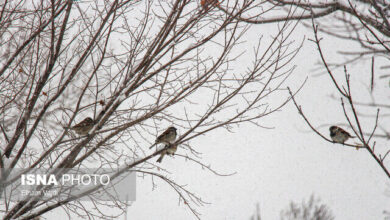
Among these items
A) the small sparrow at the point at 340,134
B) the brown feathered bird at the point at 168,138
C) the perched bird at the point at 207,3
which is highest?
the perched bird at the point at 207,3

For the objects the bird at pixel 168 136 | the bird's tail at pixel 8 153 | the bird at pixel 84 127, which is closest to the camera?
the bird's tail at pixel 8 153

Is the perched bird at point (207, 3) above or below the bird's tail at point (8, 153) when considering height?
above

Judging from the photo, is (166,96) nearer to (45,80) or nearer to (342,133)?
(45,80)

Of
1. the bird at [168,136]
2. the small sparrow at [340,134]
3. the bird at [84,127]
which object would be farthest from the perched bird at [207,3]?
the small sparrow at [340,134]

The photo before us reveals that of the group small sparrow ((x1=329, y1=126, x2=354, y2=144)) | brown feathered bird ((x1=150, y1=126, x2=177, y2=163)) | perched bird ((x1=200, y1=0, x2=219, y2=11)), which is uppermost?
perched bird ((x1=200, y1=0, x2=219, y2=11))

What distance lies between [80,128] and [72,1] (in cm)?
199

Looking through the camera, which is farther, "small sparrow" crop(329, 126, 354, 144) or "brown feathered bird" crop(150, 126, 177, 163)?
"small sparrow" crop(329, 126, 354, 144)

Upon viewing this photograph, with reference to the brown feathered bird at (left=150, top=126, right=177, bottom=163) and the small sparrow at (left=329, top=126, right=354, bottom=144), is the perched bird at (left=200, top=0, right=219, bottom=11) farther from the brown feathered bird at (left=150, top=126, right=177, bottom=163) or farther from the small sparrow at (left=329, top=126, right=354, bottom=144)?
the small sparrow at (left=329, top=126, right=354, bottom=144)

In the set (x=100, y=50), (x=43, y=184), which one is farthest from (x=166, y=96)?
(x=43, y=184)

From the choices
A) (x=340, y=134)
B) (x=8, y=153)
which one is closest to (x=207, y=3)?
(x=8, y=153)

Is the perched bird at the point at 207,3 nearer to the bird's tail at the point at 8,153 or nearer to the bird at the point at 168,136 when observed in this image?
the bird at the point at 168,136

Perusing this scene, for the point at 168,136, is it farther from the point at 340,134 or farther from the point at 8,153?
the point at 340,134

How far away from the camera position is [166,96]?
516 centimetres

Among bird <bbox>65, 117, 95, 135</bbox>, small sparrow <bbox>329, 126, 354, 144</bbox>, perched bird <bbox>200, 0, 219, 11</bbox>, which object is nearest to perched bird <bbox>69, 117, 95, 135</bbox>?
bird <bbox>65, 117, 95, 135</bbox>
